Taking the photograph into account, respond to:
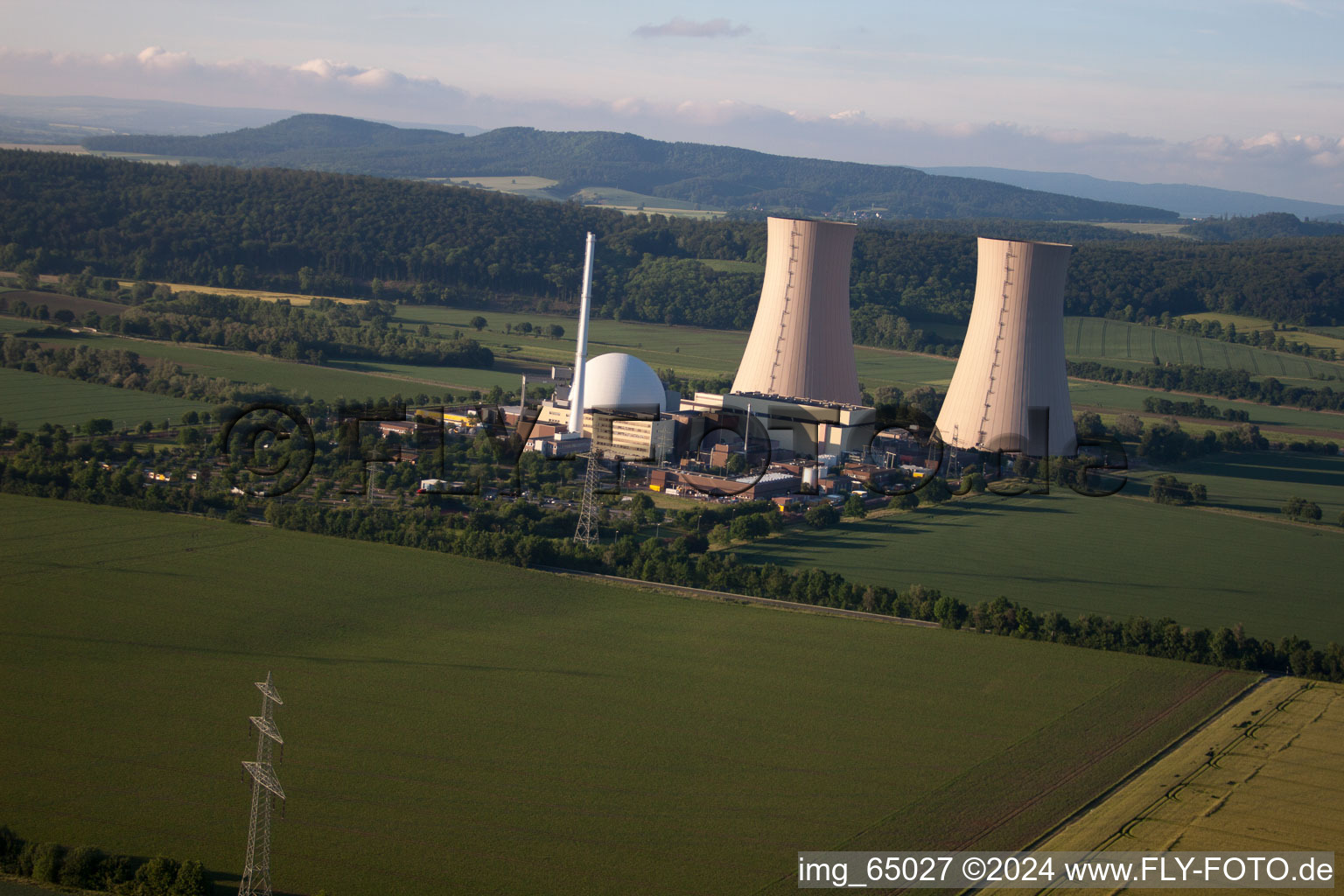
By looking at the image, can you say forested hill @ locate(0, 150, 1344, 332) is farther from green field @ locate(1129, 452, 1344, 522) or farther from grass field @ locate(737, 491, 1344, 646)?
grass field @ locate(737, 491, 1344, 646)

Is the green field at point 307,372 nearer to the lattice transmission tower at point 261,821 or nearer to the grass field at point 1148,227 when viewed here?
the lattice transmission tower at point 261,821

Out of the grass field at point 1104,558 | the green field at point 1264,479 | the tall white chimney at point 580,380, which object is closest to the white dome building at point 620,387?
the tall white chimney at point 580,380

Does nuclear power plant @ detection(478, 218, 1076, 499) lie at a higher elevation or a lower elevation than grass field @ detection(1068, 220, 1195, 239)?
lower

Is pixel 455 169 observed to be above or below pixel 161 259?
above

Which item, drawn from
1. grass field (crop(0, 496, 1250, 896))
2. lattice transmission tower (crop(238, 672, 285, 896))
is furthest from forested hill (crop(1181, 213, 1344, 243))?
lattice transmission tower (crop(238, 672, 285, 896))

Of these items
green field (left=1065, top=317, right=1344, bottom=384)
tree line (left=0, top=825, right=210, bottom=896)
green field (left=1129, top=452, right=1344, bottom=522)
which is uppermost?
green field (left=1065, top=317, right=1344, bottom=384)

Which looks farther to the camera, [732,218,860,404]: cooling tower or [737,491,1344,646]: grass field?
[732,218,860,404]: cooling tower

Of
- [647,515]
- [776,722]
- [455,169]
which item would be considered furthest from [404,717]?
[455,169]

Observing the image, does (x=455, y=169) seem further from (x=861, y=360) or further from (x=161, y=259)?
(x=861, y=360)

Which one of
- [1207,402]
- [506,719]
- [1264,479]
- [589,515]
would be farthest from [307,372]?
[1207,402]
